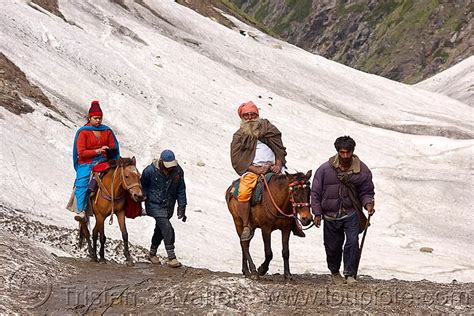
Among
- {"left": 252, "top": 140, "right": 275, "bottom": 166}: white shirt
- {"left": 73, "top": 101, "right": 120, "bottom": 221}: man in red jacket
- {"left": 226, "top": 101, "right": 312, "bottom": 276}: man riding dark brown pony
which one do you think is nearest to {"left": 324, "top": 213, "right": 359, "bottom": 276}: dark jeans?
{"left": 226, "top": 101, "right": 312, "bottom": 276}: man riding dark brown pony

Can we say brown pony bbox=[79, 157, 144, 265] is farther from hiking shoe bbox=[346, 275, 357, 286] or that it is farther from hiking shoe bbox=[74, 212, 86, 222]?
hiking shoe bbox=[346, 275, 357, 286]

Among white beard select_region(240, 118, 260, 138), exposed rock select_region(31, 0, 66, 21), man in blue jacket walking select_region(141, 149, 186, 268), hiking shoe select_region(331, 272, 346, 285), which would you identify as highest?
exposed rock select_region(31, 0, 66, 21)

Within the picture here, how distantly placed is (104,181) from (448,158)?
90.9ft

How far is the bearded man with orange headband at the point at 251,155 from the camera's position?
40.6 ft

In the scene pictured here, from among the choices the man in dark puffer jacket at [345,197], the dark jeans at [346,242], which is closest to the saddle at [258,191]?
the man in dark puffer jacket at [345,197]

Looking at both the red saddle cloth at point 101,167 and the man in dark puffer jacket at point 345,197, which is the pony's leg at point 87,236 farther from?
the man in dark puffer jacket at point 345,197

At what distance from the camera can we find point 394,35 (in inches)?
6452

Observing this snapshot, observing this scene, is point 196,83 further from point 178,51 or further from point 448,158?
point 448,158

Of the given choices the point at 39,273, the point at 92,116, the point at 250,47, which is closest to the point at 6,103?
the point at 92,116

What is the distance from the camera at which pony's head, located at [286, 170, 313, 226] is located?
37.0ft

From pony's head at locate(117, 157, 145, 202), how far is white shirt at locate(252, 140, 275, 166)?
2436 mm

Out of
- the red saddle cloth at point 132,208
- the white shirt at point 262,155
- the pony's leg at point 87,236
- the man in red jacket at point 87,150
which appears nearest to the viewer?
the white shirt at point 262,155

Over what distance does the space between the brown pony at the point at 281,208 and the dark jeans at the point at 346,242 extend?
0.73m

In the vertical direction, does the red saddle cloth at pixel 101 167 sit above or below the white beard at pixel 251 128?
below
